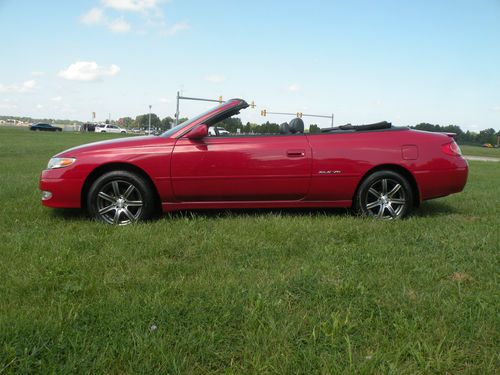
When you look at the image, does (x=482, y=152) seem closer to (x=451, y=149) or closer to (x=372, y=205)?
(x=451, y=149)

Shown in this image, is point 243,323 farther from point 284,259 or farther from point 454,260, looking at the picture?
point 454,260

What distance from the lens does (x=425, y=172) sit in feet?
16.0

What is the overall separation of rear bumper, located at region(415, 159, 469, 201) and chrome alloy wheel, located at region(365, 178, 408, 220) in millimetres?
242

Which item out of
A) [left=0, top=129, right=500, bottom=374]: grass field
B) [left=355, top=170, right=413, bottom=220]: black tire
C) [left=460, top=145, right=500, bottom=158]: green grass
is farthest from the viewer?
[left=460, top=145, right=500, bottom=158]: green grass

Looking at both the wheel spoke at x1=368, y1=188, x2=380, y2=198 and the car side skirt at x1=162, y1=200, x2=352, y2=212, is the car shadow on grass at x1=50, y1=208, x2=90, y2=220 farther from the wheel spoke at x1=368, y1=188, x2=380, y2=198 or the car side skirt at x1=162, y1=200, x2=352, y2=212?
the wheel spoke at x1=368, y1=188, x2=380, y2=198

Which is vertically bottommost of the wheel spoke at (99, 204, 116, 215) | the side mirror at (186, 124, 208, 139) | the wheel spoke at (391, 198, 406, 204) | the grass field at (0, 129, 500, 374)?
the grass field at (0, 129, 500, 374)

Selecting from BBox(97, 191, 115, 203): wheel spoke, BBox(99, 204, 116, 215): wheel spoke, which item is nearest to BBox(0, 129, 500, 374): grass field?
BBox(99, 204, 116, 215): wheel spoke

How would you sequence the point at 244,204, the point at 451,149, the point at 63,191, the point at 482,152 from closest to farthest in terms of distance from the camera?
the point at 63,191
the point at 244,204
the point at 451,149
the point at 482,152

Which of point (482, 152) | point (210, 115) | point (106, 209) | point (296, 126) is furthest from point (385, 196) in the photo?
point (482, 152)

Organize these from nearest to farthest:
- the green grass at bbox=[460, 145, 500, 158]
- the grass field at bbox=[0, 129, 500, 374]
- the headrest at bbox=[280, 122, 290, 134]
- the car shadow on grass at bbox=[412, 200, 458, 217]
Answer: the grass field at bbox=[0, 129, 500, 374] → the headrest at bbox=[280, 122, 290, 134] → the car shadow on grass at bbox=[412, 200, 458, 217] → the green grass at bbox=[460, 145, 500, 158]

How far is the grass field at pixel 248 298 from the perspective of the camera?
208cm

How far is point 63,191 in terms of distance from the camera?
453 centimetres

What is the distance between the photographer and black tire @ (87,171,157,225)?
454 cm

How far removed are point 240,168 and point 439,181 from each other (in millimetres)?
2298
